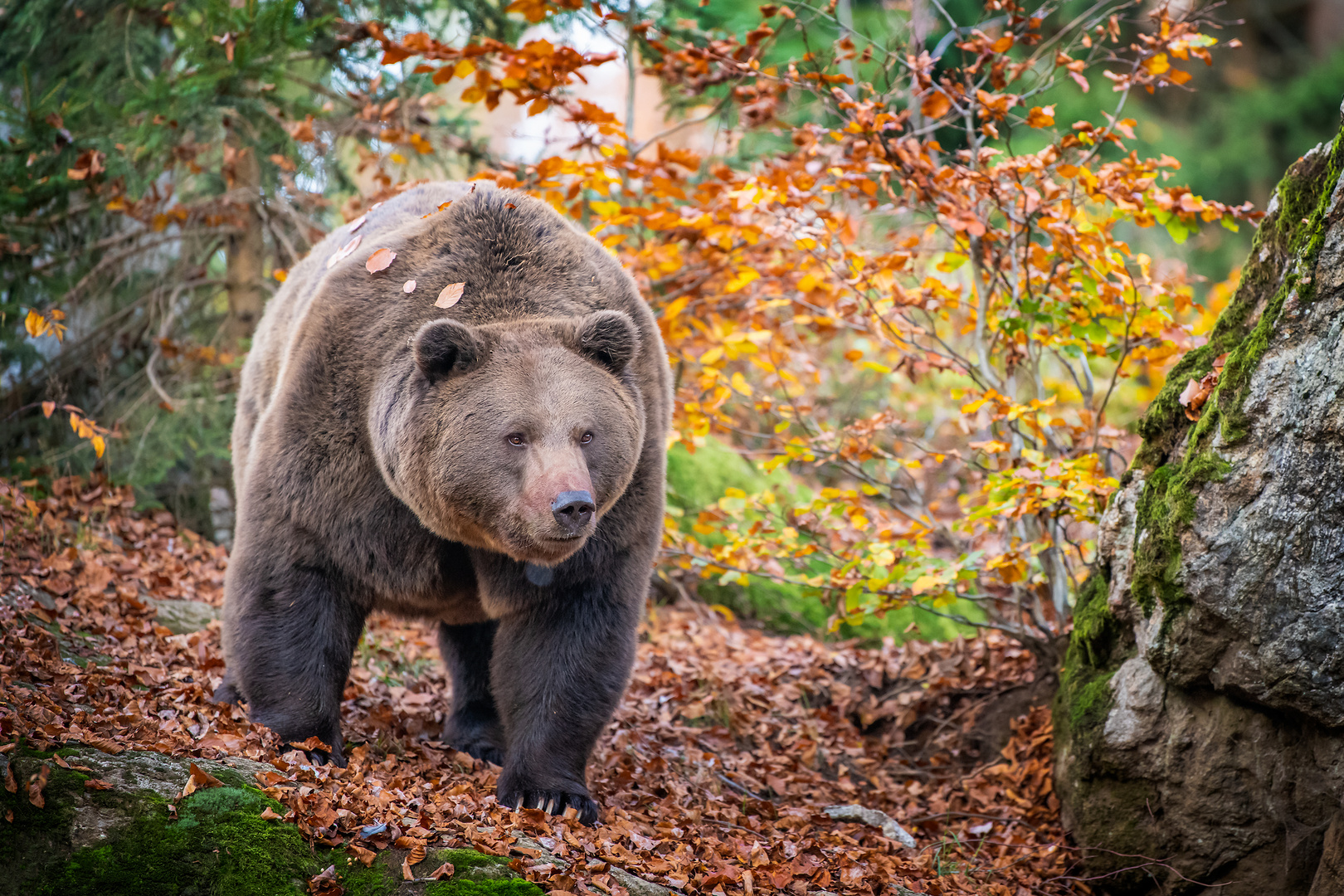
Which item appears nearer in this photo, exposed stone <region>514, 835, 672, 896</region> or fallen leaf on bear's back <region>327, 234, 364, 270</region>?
exposed stone <region>514, 835, 672, 896</region>

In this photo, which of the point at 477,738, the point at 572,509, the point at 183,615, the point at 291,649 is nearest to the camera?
the point at 572,509

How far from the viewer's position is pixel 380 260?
15.9ft

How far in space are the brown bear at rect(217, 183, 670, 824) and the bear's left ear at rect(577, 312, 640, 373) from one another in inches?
0.4

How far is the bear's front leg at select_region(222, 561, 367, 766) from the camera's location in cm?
471

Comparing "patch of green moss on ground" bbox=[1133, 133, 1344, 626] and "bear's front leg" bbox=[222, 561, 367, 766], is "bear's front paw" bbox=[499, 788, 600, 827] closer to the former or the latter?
"bear's front leg" bbox=[222, 561, 367, 766]

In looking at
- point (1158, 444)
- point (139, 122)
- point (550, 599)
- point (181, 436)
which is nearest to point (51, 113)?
point (139, 122)

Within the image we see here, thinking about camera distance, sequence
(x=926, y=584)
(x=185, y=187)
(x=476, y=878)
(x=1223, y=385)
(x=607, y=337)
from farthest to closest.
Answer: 1. (x=185, y=187)
2. (x=926, y=584)
3. (x=607, y=337)
4. (x=1223, y=385)
5. (x=476, y=878)

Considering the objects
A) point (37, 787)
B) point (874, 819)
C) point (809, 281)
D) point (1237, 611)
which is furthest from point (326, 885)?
point (809, 281)

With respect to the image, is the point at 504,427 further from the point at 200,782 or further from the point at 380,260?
the point at 200,782

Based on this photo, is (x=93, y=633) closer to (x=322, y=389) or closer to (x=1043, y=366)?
(x=322, y=389)

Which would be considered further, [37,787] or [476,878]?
[476,878]

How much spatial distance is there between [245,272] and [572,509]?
6456 mm

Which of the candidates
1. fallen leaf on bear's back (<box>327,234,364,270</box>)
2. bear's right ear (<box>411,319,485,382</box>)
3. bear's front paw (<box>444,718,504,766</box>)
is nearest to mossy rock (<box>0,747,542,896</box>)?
bear's right ear (<box>411,319,485,382</box>)

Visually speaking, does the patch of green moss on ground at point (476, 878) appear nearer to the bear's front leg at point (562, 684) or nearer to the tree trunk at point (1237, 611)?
the bear's front leg at point (562, 684)
